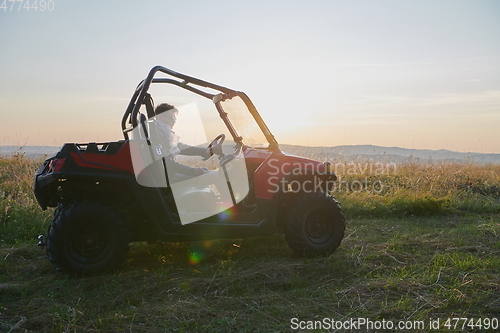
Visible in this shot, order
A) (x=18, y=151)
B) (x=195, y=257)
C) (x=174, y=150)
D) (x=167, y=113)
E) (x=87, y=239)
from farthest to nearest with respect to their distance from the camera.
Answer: (x=18, y=151) < (x=167, y=113) < (x=195, y=257) < (x=174, y=150) < (x=87, y=239)

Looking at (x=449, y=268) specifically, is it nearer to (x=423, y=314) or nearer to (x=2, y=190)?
(x=423, y=314)

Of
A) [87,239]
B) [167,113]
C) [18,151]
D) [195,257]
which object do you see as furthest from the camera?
[18,151]

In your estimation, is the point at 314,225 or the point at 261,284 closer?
the point at 261,284

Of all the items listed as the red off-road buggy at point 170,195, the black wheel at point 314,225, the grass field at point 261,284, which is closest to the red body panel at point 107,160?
the red off-road buggy at point 170,195

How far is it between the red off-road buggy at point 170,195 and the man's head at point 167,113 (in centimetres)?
43

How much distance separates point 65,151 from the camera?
171 inches

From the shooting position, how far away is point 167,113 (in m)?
5.57

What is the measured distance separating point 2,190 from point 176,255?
15.4 feet

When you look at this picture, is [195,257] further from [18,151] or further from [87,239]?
[18,151]

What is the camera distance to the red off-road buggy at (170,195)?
171 inches

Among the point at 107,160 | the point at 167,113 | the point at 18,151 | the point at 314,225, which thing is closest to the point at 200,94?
the point at 167,113

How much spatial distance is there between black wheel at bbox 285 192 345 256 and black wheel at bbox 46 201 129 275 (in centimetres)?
181

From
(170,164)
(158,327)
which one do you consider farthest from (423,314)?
(170,164)

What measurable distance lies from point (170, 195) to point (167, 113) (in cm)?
130
